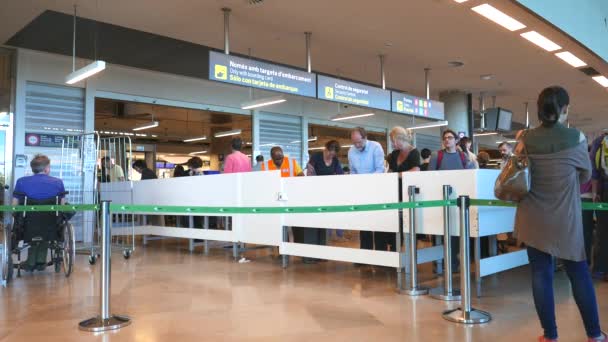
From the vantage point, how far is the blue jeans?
237 centimetres

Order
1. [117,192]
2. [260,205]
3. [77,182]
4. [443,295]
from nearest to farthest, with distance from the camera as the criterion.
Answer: [443,295] < [260,205] < [117,192] < [77,182]

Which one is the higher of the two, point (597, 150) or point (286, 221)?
point (597, 150)

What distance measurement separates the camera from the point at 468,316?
2.93 metres

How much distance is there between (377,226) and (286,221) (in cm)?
115

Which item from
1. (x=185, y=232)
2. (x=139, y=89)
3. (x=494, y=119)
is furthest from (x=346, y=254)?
(x=494, y=119)

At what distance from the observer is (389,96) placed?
8383mm

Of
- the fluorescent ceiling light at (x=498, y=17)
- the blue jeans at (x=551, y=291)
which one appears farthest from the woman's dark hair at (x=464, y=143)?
the blue jeans at (x=551, y=291)

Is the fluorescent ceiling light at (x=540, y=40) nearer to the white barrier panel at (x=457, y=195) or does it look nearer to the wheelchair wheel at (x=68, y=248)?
the white barrier panel at (x=457, y=195)

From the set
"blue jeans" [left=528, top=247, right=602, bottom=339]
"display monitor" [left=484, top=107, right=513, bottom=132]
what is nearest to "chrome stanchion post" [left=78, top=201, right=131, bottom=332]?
"blue jeans" [left=528, top=247, right=602, bottom=339]

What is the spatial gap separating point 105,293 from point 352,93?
5542mm

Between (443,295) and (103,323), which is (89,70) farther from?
(443,295)

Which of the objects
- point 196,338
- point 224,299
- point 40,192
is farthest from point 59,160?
point 196,338

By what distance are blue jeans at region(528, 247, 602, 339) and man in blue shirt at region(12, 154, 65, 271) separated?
14.5ft

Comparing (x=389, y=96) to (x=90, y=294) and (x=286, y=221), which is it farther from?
(x=90, y=294)
